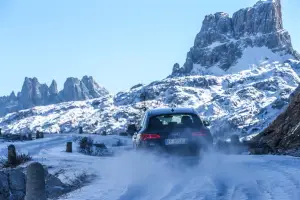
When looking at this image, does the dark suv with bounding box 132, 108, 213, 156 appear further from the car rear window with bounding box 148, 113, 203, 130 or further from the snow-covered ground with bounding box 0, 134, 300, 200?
the snow-covered ground with bounding box 0, 134, 300, 200

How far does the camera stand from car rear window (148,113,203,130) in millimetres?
11172

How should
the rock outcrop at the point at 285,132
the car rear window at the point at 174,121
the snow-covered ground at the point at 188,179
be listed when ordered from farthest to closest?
the rock outcrop at the point at 285,132 → the car rear window at the point at 174,121 → the snow-covered ground at the point at 188,179

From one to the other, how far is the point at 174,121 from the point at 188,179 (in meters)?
3.42

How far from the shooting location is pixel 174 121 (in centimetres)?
1155

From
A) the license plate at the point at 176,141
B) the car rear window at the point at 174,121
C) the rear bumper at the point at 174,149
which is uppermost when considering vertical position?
the car rear window at the point at 174,121

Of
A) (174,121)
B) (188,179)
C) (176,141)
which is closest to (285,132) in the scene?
(174,121)

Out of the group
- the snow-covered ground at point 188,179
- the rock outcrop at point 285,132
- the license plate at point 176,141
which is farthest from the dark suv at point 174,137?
the rock outcrop at point 285,132

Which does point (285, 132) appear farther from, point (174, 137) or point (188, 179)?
point (188, 179)

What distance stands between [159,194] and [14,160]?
18.4 feet

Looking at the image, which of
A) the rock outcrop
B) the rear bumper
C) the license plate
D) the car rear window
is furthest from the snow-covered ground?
the rock outcrop

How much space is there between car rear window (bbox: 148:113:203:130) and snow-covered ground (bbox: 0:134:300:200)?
2.65 feet

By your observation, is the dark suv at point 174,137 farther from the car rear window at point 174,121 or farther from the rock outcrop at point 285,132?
the rock outcrop at point 285,132

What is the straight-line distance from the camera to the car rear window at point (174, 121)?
11.2 meters

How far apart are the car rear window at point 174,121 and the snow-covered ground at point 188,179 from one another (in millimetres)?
809
